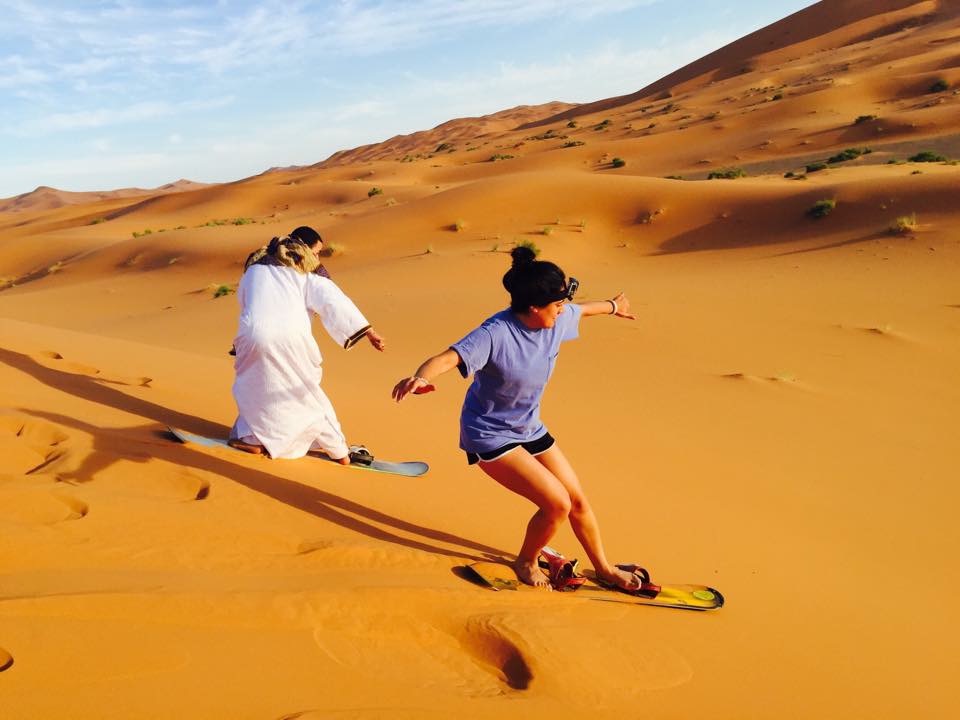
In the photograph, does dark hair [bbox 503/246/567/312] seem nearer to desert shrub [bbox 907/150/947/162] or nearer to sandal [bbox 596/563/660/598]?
sandal [bbox 596/563/660/598]

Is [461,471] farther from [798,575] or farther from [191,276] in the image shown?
[191,276]

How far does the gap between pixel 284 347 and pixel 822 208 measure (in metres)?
13.6

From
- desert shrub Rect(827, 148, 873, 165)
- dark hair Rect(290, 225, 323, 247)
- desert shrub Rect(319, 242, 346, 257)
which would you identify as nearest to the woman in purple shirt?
dark hair Rect(290, 225, 323, 247)

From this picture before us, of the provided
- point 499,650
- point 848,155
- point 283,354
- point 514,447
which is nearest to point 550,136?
point 848,155

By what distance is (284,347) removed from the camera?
4668 mm

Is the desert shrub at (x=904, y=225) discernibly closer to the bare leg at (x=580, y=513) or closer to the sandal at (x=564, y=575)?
the bare leg at (x=580, y=513)

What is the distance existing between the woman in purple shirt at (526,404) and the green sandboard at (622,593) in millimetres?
59

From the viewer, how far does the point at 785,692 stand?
280 centimetres

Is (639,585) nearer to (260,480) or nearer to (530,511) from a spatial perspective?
(530,511)

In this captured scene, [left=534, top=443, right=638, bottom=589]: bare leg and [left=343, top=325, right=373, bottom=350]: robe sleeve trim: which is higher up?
[left=343, top=325, right=373, bottom=350]: robe sleeve trim

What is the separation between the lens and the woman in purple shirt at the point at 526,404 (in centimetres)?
326

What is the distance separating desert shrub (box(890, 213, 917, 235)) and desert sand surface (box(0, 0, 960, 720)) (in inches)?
2.0

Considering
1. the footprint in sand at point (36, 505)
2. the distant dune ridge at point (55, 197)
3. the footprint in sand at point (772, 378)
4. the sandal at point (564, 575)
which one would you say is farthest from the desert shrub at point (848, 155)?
the distant dune ridge at point (55, 197)

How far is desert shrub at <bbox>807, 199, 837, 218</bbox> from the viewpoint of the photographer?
15.1m
